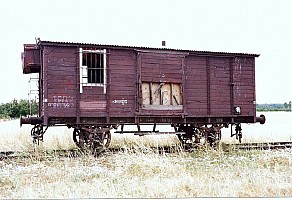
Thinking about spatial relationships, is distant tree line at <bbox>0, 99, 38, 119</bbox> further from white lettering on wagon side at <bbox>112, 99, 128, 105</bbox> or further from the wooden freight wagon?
white lettering on wagon side at <bbox>112, 99, 128, 105</bbox>

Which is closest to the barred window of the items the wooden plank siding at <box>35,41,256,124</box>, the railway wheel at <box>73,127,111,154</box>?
the wooden plank siding at <box>35,41,256,124</box>

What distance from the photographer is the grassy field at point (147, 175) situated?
7.03 m

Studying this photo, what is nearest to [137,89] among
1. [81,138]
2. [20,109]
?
Answer: [81,138]

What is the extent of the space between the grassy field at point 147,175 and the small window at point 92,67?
2140 mm

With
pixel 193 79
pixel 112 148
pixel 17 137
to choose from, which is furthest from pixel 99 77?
pixel 17 137

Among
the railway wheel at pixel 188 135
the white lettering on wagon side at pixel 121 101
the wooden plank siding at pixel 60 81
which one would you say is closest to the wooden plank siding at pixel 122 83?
the white lettering on wagon side at pixel 121 101

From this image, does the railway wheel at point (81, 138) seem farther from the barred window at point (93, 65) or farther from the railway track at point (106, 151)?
the barred window at point (93, 65)

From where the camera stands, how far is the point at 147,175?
8.70 metres

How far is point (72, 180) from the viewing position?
8430 mm

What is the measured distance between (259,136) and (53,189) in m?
10.1

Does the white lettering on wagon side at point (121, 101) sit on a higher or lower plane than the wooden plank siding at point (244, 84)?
lower

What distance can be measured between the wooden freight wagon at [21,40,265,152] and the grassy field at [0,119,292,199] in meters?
1.13

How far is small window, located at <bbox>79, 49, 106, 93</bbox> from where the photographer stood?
39.9 ft

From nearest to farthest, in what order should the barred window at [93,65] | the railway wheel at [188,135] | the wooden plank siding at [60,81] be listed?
the wooden plank siding at [60,81], the barred window at [93,65], the railway wheel at [188,135]
